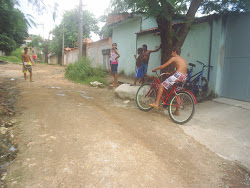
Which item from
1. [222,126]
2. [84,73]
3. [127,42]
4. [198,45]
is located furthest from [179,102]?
[127,42]

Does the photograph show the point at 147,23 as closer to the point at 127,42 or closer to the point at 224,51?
the point at 127,42

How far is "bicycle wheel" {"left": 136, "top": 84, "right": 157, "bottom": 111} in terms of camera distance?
17.0 feet

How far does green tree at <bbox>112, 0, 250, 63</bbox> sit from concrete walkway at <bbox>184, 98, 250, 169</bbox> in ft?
6.46

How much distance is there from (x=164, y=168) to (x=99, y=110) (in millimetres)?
2673

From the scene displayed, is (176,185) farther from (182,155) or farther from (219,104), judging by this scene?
(219,104)

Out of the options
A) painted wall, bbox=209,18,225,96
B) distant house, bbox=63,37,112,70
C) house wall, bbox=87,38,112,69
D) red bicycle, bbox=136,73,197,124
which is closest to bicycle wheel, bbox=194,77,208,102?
painted wall, bbox=209,18,225,96

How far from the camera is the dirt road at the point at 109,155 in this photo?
7.46 ft

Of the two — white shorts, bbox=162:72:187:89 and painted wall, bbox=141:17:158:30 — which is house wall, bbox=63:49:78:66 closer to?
painted wall, bbox=141:17:158:30

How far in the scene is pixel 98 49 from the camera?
51.8 ft

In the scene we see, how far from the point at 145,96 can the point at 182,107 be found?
3.90 feet

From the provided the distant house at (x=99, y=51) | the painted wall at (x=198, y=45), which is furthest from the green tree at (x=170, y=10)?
the distant house at (x=99, y=51)

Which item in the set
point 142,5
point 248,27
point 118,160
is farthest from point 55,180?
point 248,27

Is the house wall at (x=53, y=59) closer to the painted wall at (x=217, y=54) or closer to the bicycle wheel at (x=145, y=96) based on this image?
the painted wall at (x=217, y=54)

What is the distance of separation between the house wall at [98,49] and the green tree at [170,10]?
862 cm
